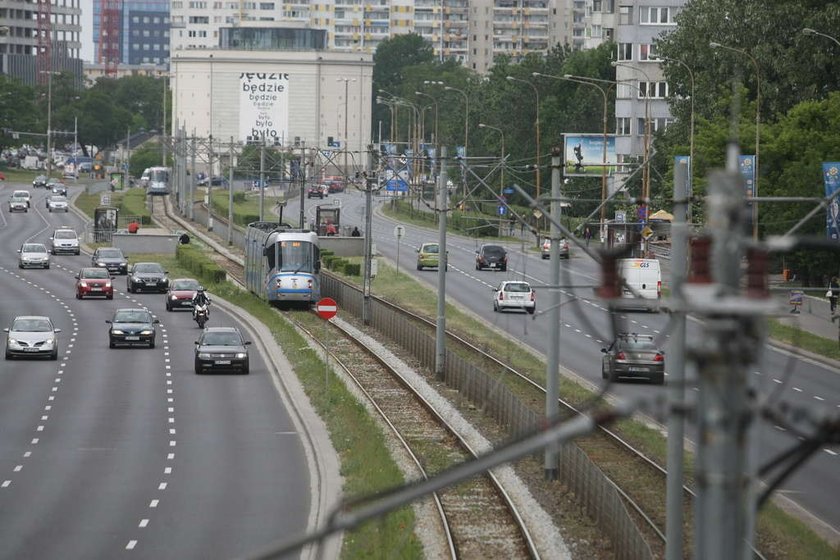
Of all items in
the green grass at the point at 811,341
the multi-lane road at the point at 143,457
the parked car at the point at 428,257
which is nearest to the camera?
the multi-lane road at the point at 143,457

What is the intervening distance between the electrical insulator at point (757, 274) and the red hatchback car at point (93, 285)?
220 ft

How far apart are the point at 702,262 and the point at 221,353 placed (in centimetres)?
4057

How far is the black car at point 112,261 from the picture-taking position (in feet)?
288

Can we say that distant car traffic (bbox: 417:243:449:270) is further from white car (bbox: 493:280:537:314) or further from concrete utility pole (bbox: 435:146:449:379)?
concrete utility pole (bbox: 435:146:449:379)

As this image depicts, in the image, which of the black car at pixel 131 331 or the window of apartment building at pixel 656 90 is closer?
the black car at pixel 131 331

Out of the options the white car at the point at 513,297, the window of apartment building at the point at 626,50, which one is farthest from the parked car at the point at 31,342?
the window of apartment building at the point at 626,50

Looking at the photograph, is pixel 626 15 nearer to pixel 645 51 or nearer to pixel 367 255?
pixel 645 51

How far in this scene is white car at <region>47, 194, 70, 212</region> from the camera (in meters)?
142

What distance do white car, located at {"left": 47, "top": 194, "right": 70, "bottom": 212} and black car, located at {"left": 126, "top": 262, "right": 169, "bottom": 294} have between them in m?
65.7

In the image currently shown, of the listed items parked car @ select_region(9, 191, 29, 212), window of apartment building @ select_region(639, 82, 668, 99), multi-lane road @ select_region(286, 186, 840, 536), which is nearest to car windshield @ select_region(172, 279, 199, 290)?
multi-lane road @ select_region(286, 186, 840, 536)

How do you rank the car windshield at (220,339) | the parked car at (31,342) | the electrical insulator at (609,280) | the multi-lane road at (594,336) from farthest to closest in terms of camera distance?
the parked car at (31,342)
the car windshield at (220,339)
the multi-lane road at (594,336)
the electrical insulator at (609,280)

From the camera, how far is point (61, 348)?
5634 centimetres

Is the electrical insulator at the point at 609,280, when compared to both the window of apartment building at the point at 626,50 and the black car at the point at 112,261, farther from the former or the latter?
the window of apartment building at the point at 626,50

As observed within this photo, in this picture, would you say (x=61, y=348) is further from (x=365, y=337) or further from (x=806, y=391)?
(x=806, y=391)
